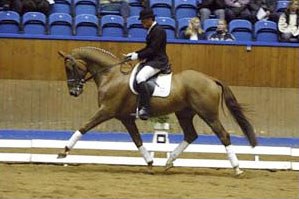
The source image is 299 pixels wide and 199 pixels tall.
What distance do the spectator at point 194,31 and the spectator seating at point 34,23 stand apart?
283cm

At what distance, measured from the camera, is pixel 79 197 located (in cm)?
836

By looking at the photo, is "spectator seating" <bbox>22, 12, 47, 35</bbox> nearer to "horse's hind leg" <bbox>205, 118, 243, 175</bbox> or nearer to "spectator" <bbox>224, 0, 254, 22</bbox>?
"spectator" <bbox>224, 0, 254, 22</bbox>

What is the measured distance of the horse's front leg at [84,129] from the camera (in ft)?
34.9

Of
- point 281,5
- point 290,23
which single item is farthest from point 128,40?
point 281,5

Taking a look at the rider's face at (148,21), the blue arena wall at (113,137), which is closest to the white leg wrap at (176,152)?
the rider's face at (148,21)

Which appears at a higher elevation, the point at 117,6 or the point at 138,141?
the point at 117,6

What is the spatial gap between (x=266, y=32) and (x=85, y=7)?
380 centimetres

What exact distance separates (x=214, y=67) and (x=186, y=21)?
1.40 m

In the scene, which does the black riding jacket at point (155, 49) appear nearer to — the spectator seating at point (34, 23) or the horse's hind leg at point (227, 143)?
the horse's hind leg at point (227, 143)

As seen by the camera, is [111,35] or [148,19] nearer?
[148,19]

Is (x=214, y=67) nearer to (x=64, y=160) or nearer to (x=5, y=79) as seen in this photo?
(x=5, y=79)

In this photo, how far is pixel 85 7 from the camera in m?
16.9

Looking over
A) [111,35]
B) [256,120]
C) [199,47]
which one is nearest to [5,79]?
[111,35]

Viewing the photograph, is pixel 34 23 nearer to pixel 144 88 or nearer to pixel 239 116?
pixel 144 88
